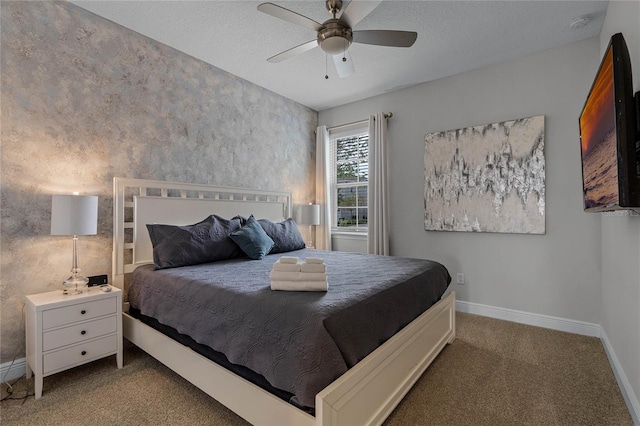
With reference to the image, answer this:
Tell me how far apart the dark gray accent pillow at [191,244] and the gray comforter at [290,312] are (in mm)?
117

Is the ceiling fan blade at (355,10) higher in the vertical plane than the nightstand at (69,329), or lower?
higher

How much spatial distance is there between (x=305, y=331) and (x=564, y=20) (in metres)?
3.29

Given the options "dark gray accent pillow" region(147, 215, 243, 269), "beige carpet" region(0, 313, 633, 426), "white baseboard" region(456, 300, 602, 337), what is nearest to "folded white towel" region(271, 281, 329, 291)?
"beige carpet" region(0, 313, 633, 426)

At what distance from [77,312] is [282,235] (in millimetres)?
1879

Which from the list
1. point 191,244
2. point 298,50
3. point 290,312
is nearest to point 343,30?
point 298,50

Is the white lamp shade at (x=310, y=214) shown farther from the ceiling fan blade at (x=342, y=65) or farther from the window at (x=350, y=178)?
the ceiling fan blade at (x=342, y=65)

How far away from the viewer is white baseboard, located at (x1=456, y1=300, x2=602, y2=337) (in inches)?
110

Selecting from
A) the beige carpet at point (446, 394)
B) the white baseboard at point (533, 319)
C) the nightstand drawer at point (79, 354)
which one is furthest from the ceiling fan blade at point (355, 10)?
the white baseboard at point (533, 319)

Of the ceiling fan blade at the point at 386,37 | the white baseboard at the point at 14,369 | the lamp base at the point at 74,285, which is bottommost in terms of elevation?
the white baseboard at the point at 14,369

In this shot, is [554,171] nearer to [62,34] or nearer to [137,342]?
[137,342]

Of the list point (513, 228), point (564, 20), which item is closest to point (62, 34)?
point (564, 20)

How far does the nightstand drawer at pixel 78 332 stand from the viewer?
6.36ft

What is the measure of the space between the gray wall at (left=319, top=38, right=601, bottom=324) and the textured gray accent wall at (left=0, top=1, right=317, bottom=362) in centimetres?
236

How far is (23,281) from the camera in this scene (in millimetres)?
2164
